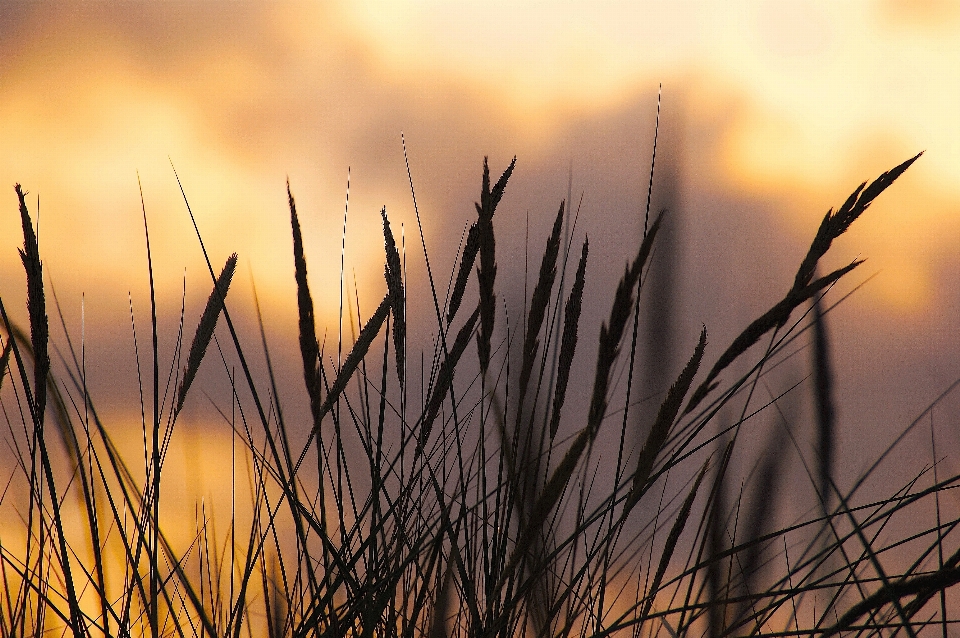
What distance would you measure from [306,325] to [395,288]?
3.4 inches

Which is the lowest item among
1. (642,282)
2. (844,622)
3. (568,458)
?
(844,622)

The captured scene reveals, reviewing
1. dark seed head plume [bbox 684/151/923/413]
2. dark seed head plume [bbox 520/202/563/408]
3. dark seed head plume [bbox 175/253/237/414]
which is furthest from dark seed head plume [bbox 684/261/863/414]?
dark seed head plume [bbox 175/253/237/414]

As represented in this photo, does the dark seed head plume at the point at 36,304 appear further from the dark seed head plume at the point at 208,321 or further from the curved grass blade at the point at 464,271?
the curved grass blade at the point at 464,271

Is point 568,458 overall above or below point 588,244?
below

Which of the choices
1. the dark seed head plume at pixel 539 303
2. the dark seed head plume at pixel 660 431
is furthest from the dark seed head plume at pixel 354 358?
the dark seed head plume at pixel 660 431

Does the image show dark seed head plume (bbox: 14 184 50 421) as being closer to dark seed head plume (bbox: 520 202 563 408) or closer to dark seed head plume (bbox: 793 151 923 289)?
dark seed head plume (bbox: 520 202 563 408)

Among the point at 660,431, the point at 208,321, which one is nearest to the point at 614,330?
the point at 660,431

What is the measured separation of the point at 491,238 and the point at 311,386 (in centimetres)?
21

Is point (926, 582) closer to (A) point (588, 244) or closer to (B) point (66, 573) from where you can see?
(A) point (588, 244)

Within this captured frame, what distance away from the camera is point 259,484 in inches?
32.3

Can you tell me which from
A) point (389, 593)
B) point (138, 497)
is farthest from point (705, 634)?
point (138, 497)

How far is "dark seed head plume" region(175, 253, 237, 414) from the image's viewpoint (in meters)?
0.67

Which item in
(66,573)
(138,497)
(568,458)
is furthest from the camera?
(138,497)

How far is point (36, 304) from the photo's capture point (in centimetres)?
61
